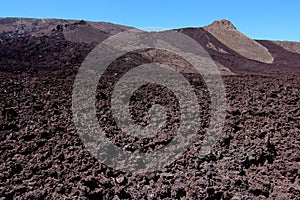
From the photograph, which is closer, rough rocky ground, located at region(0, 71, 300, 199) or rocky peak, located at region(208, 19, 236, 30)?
rough rocky ground, located at region(0, 71, 300, 199)

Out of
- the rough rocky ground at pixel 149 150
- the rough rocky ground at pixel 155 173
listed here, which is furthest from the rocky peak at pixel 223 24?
the rough rocky ground at pixel 155 173

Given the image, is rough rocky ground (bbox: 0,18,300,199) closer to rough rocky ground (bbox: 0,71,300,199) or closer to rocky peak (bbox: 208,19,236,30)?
rough rocky ground (bbox: 0,71,300,199)

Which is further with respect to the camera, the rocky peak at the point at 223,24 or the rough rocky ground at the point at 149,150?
the rocky peak at the point at 223,24

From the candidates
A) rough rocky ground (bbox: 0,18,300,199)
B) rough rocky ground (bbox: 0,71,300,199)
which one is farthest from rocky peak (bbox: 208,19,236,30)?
rough rocky ground (bbox: 0,71,300,199)

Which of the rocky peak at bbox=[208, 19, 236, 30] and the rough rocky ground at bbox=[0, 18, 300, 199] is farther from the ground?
the rocky peak at bbox=[208, 19, 236, 30]

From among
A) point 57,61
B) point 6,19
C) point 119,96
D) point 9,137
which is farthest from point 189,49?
point 6,19

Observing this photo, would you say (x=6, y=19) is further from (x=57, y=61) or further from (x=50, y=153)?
(x=50, y=153)

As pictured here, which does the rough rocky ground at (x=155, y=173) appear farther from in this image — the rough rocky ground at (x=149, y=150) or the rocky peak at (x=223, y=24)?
the rocky peak at (x=223, y=24)

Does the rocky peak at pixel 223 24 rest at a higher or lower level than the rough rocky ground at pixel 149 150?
higher
